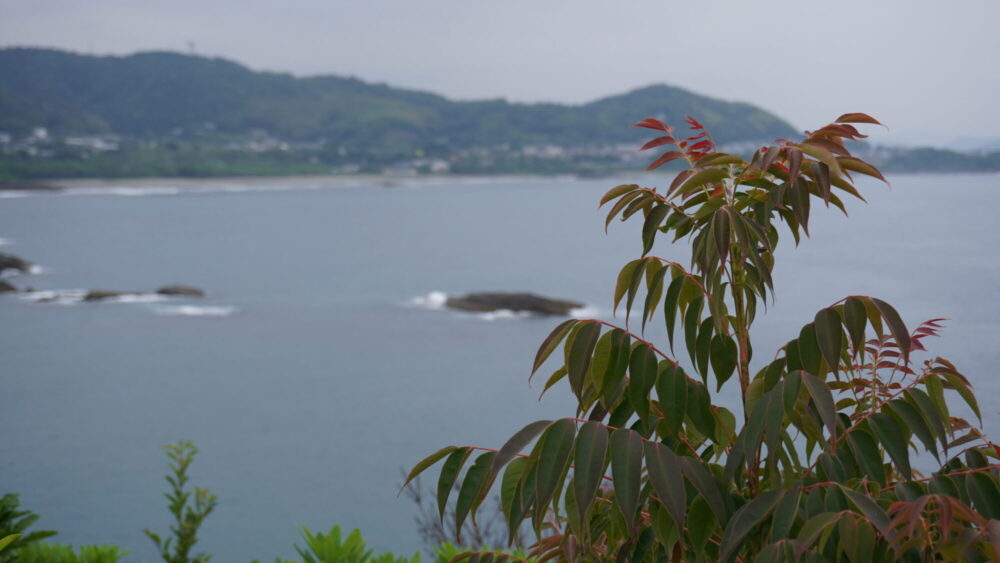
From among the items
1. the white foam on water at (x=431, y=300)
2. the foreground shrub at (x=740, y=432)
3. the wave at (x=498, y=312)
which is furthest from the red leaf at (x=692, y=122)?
the white foam on water at (x=431, y=300)

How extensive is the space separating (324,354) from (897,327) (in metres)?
9.17

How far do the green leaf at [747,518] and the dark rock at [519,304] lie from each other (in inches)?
399

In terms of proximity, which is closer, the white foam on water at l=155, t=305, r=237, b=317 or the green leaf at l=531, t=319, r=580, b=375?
the green leaf at l=531, t=319, r=580, b=375

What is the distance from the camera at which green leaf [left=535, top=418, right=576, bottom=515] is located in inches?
36.7

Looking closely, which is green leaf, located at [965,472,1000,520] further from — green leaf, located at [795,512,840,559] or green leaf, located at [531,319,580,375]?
green leaf, located at [531,319,580,375]

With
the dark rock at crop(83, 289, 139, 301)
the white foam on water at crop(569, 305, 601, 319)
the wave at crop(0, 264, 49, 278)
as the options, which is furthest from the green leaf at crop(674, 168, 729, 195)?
the wave at crop(0, 264, 49, 278)

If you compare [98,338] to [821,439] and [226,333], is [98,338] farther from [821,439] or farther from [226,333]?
[821,439]

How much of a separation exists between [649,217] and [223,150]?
41782 mm

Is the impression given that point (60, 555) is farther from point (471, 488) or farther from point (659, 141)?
point (659, 141)

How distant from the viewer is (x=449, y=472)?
1.09m

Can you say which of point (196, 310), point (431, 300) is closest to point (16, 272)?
point (196, 310)

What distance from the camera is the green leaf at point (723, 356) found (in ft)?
3.83

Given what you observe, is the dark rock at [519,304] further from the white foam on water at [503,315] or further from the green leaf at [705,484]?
the green leaf at [705,484]

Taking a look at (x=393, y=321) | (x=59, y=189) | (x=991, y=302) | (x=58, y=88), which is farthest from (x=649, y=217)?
(x=59, y=189)
